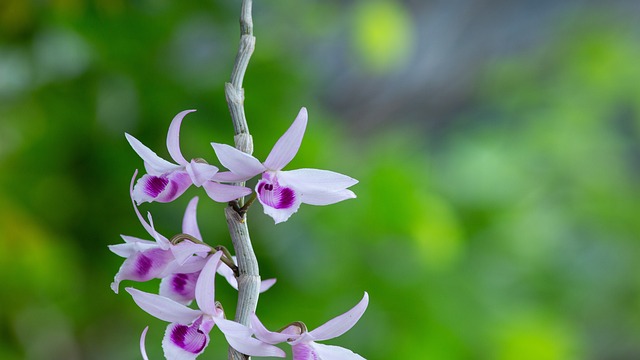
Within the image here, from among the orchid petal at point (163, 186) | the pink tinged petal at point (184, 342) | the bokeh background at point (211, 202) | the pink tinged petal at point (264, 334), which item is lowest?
the pink tinged petal at point (184, 342)

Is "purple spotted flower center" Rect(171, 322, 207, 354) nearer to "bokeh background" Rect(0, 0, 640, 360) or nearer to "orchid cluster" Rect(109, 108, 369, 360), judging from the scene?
"orchid cluster" Rect(109, 108, 369, 360)

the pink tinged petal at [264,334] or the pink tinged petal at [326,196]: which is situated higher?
the pink tinged petal at [326,196]

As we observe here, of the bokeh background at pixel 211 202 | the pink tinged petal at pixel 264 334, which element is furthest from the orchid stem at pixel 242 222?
the bokeh background at pixel 211 202

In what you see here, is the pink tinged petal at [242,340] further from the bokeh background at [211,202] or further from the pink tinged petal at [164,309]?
the bokeh background at [211,202]

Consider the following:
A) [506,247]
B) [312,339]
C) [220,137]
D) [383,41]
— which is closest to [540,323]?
[506,247]

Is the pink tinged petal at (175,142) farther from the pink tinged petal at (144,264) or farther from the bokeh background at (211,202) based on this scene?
the bokeh background at (211,202)

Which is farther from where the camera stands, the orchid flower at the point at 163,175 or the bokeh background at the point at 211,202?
the bokeh background at the point at 211,202

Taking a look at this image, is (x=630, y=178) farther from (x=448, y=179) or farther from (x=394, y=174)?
(x=394, y=174)
